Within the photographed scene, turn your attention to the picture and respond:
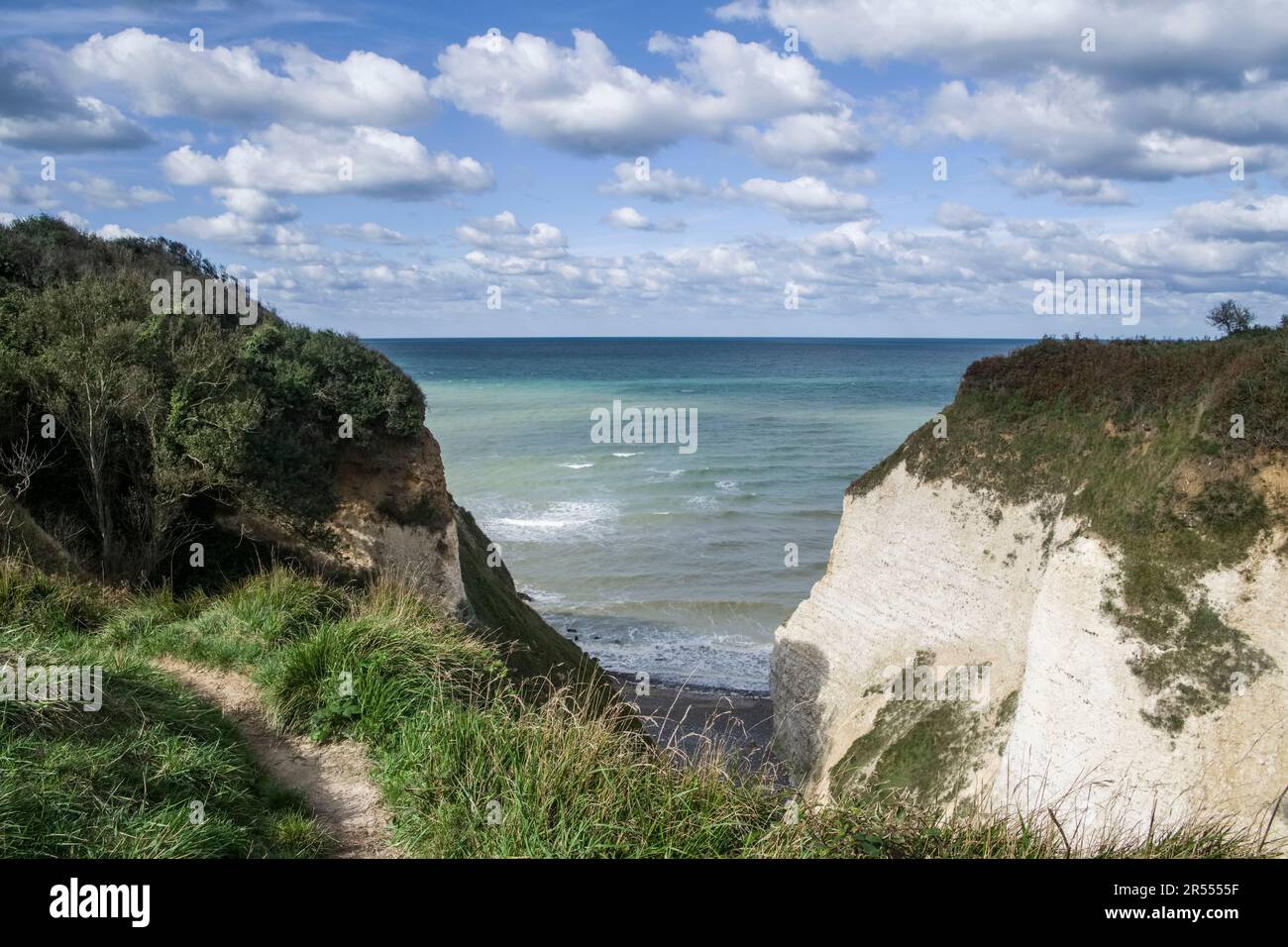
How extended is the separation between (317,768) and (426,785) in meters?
1.56

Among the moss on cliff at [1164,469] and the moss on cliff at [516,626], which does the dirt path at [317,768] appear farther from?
the moss on cliff at [1164,469]

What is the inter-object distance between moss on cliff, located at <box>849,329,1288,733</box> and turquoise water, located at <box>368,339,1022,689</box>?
11681 millimetres

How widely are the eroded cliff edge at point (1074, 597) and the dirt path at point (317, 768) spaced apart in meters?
6.76

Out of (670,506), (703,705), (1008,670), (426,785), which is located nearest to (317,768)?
(426,785)

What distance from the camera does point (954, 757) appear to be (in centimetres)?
1664

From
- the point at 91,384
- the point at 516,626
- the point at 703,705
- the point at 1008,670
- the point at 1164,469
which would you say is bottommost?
the point at 703,705

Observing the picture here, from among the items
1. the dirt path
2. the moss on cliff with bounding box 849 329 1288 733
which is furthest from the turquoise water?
the dirt path

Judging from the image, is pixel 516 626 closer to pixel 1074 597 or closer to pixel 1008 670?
pixel 1008 670

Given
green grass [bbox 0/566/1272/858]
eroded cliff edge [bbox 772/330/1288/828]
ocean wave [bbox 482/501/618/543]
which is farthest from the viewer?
ocean wave [bbox 482/501/618/543]

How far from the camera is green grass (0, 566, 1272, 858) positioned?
18.4ft

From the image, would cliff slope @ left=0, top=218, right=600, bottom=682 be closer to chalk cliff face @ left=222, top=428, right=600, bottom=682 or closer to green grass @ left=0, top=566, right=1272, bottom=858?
chalk cliff face @ left=222, top=428, right=600, bottom=682

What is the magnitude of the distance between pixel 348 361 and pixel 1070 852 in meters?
16.9

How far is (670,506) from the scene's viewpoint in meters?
44.8
